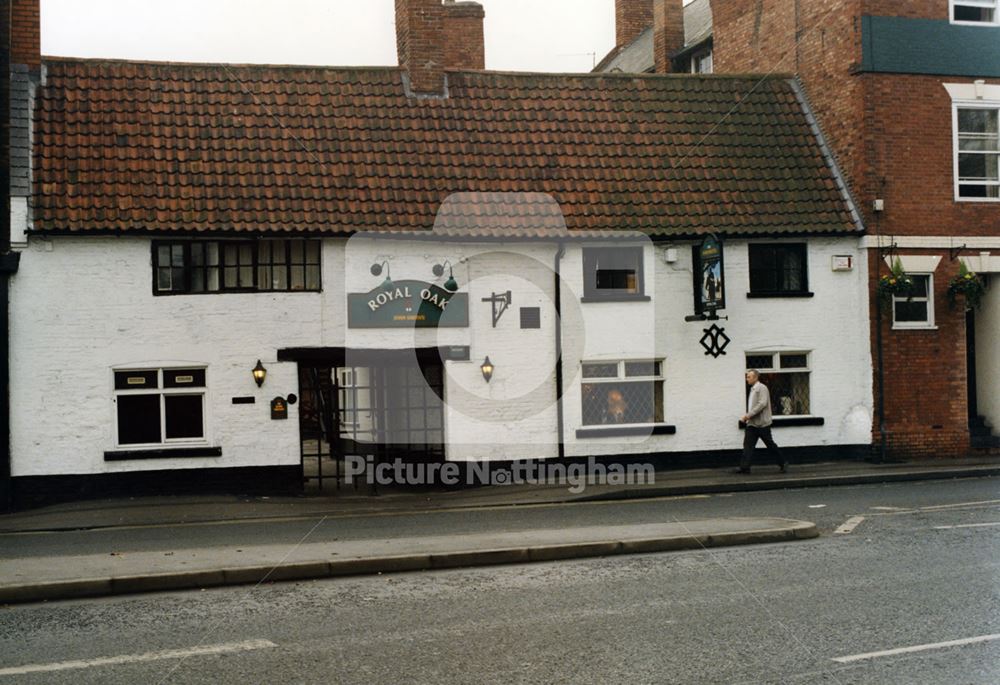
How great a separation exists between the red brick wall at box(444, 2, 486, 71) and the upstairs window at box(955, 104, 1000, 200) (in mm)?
10592

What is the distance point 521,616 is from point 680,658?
1.84 m

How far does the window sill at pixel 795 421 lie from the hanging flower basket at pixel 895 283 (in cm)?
273

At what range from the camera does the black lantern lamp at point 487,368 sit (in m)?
20.5

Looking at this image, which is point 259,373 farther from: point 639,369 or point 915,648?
point 915,648

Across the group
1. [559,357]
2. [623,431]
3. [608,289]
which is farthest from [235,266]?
[623,431]

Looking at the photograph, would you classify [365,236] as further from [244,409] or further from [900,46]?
[900,46]

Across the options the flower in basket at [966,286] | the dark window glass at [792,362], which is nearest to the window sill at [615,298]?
the dark window glass at [792,362]

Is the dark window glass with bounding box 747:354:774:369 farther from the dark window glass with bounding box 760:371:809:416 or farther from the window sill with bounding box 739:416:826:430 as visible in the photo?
the window sill with bounding box 739:416:826:430

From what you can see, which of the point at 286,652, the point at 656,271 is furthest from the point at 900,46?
the point at 286,652

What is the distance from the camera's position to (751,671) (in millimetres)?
7836

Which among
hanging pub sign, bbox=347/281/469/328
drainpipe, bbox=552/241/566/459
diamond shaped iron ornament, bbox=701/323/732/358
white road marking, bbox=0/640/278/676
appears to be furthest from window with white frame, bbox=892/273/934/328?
white road marking, bbox=0/640/278/676

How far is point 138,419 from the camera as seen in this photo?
63.2ft

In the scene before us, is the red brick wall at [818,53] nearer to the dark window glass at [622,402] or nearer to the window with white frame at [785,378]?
the window with white frame at [785,378]

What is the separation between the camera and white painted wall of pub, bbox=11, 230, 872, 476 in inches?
740
